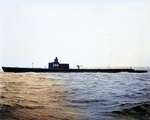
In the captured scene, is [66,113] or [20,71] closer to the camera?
[66,113]

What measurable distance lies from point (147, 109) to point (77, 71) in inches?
2589

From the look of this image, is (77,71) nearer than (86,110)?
No

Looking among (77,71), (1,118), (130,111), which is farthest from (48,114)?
(77,71)

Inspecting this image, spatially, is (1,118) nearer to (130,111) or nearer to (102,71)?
(130,111)

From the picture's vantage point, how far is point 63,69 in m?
73.2

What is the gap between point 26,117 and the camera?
1152cm

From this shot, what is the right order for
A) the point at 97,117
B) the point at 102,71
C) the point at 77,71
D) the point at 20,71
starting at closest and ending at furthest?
the point at 97,117
the point at 20,71
the point at 77,71
the point at 102,71

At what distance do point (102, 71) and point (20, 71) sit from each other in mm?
33380

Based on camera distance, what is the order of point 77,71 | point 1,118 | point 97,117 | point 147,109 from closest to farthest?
point 1,118
point 97,117
point 147,109
point 77,71

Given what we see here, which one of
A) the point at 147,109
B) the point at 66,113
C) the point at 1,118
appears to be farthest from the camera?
the point at 147,109

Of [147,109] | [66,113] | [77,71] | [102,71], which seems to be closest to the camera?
[66,113]

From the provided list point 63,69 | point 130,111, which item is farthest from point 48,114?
point 63,69

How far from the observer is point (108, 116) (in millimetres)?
12180

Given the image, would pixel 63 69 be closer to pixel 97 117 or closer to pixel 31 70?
pixel 31 70
